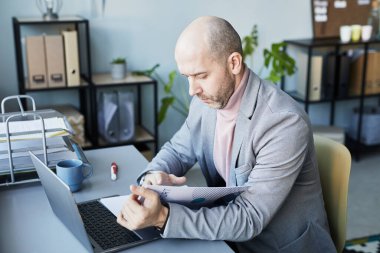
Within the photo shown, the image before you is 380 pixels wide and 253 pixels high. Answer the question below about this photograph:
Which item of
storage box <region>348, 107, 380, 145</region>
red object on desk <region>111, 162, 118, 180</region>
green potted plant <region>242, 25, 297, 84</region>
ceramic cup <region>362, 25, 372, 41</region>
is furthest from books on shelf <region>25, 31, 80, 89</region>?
storage box <region>348, 107, 380, 145</region>

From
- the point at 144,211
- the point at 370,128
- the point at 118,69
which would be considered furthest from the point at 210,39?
the point at 370,128

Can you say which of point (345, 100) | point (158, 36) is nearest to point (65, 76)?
point (158, 36)

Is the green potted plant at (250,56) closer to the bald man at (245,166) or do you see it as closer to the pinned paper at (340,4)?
the pinned paper at (340,4)

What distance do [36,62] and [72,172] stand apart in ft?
5.45

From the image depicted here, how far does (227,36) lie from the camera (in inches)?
60.2

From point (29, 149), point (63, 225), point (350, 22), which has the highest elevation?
point (350, 22)

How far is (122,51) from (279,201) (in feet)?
7.93

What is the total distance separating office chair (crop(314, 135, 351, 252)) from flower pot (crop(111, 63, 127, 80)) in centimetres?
194

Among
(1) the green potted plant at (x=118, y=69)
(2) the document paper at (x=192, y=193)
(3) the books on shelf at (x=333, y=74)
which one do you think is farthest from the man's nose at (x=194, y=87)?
(3) the books on shelf at (x=333, y=74)

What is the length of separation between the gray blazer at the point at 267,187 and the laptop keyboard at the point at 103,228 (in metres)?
0.13

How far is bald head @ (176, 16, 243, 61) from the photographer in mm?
1511

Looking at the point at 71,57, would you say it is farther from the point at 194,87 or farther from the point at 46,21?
the point at 194,87

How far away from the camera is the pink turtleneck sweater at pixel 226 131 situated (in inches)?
64.6

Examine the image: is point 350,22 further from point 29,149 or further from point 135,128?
point 29,149
